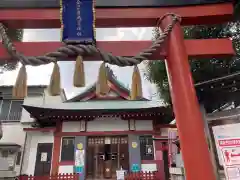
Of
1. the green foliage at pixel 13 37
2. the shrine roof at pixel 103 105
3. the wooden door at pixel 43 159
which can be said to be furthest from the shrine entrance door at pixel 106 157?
the green foliage at pixel 13 37

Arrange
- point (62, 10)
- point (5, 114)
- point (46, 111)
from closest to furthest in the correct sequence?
point (62, 10), point (46, 111), point (5, 114)

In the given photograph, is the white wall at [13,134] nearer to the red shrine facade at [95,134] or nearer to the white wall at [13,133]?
the white wall at [13,133]

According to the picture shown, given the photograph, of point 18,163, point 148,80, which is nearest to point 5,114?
point 18,163

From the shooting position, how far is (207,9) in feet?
12.5

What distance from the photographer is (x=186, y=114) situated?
10.1ft

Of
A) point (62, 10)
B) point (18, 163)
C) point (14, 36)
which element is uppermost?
point (14, 36)

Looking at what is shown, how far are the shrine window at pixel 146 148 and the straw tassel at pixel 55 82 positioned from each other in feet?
29.4

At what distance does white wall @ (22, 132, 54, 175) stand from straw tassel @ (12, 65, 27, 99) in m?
9.54

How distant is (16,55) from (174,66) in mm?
2166

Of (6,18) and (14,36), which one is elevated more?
(14,36)

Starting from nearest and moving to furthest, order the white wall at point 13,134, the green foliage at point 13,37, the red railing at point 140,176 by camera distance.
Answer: the green foliage at point 13,37
the red railing at point 140,176
the white wall at point 13,134

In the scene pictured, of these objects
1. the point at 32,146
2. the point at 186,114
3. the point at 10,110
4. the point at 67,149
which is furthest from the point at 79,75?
the point at 10,110

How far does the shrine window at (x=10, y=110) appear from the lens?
13.9m

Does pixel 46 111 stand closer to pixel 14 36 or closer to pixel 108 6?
pixel 14 36
